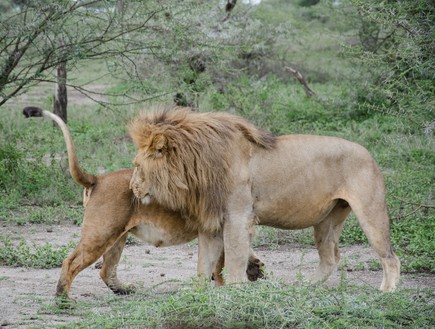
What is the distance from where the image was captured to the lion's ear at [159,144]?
5.10 m

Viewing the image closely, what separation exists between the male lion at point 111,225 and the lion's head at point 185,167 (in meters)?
0.21

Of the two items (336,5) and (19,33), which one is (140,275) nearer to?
(19,33)

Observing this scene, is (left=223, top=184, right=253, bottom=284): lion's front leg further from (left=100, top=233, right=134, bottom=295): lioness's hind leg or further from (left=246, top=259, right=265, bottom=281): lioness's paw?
(left=100, top=233, right=134, bottom=295): lioness's hind leg

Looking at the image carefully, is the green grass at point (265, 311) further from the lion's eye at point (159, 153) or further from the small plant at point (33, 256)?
the small plant at point (33, 256)

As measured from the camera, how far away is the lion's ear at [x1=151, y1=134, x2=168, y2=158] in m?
5.10

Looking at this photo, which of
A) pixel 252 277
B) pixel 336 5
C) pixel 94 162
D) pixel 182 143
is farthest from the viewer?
pixel 336 5

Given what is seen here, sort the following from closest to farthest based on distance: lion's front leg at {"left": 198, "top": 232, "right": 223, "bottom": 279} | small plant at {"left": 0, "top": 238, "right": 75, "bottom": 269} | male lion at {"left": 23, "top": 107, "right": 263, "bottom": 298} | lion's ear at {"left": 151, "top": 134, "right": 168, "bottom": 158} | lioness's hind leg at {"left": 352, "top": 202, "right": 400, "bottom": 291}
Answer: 1. lion's ear at {"left": 151, "top": 134, "right": 168, "bottom": 158}
2. male lion at {"left": 23, "top": 107, "right": 263, "bottom": 298}
3. lion's front leg at {"left": 198, "top": 232, "right": 223, "bottom": 279}
4. lioness's hind leg at {"left": 352, "top": 202, "right": 400, "bottom": 291}
5. small plant at {"left": 0, "top": 238, "right": 75, "bottom": 269}

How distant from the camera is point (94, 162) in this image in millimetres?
9516

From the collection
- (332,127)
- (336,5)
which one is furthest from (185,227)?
(336,5)

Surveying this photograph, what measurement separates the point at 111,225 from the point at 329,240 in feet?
5.38

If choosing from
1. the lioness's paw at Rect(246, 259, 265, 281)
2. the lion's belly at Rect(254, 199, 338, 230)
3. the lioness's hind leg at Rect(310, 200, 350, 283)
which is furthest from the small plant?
the lioness's hind leg at Rect(310, 200, 350, 283)

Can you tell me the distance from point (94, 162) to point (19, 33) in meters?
2.12

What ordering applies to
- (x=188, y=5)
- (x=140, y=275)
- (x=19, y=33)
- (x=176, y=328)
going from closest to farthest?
(x=176, y=328) → (x=140, y=275) → (x=19, y=33) → (x=188, y=5)

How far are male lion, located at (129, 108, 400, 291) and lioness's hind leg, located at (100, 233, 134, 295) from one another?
62cm
